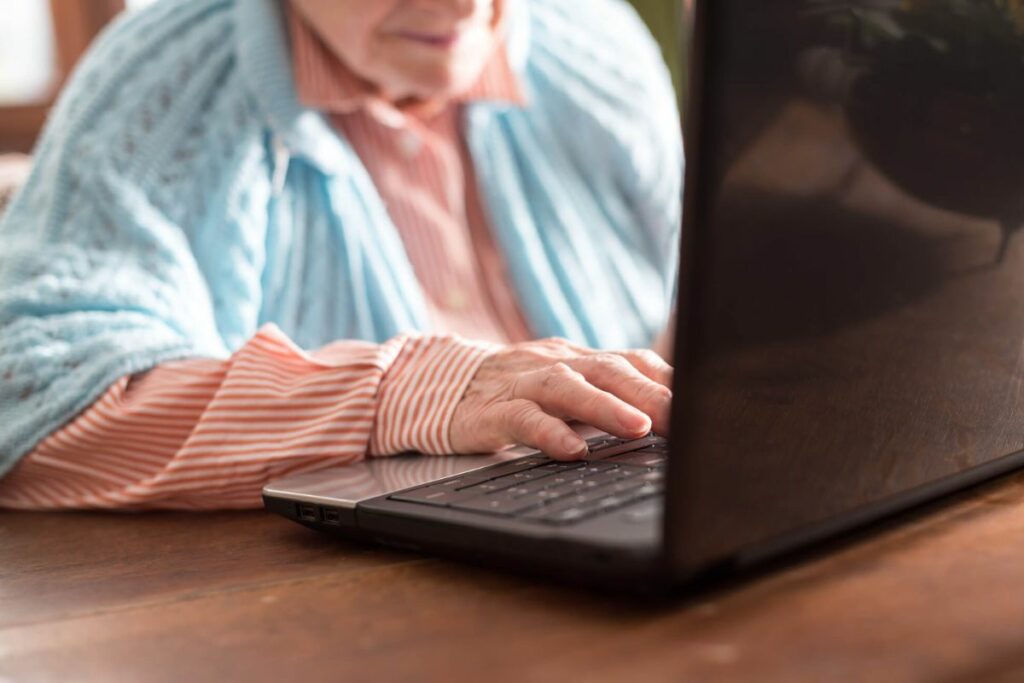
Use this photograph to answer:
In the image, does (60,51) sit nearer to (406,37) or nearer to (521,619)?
(406,37)

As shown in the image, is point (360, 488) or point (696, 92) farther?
point (360, 488)

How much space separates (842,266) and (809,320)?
3 cm

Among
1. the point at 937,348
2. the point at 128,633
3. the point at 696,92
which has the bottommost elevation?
the point at 128,633

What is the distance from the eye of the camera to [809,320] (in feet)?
1.28

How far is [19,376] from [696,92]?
0.56 m

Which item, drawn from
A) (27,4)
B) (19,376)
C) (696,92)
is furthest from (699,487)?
(27,4)

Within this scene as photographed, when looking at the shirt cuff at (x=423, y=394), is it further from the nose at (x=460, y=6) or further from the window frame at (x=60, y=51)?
the window frame at (x=60, y=51)

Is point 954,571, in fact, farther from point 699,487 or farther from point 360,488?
point 360,488

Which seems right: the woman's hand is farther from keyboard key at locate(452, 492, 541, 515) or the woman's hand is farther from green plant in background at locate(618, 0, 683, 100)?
green plant in background at locate(618, 0, 683, 100)

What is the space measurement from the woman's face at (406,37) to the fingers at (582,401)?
487 mm

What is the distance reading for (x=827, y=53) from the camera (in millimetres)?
381

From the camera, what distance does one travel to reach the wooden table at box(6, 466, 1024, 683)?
0.34 meters

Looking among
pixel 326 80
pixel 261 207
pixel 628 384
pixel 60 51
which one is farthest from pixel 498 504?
pixel 60 51

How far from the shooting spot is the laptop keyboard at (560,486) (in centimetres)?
43
